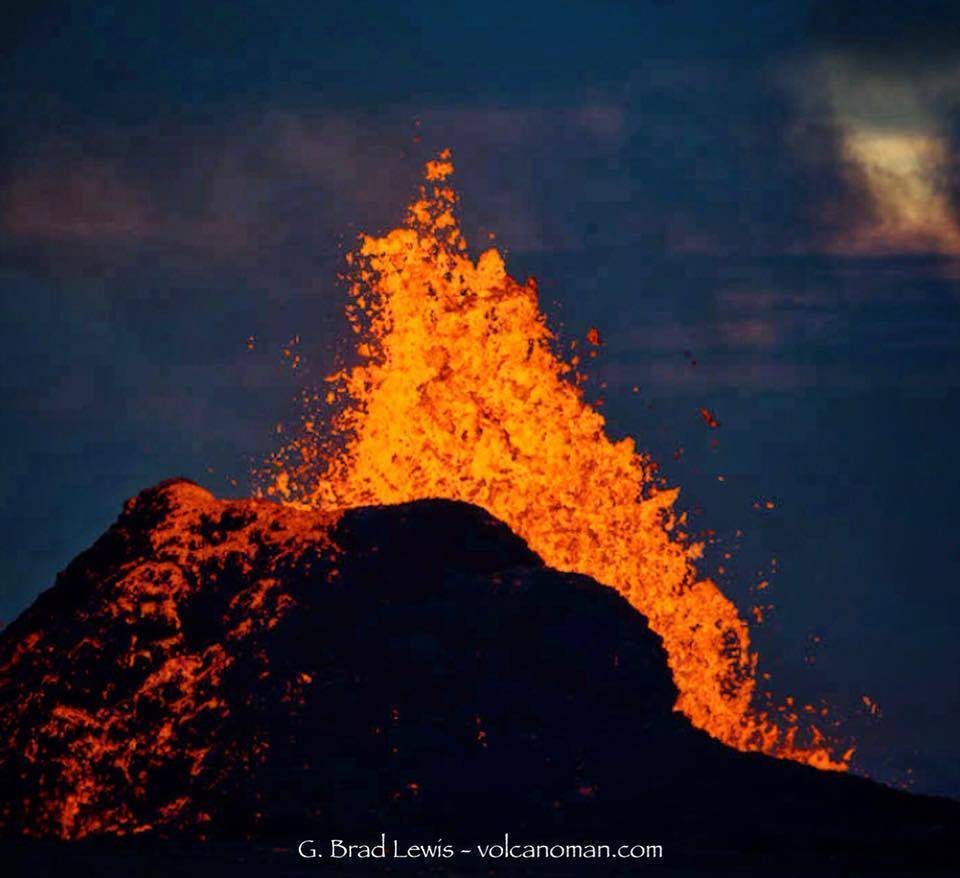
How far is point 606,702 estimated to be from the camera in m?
19.4

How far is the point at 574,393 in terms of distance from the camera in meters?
27.3

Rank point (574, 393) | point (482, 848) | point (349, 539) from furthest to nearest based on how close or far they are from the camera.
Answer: point (574, 393), point (349, 539), point (482, 848)

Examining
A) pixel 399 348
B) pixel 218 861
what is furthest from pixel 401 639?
pixel 399 348

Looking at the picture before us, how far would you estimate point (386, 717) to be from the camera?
19.2 metres

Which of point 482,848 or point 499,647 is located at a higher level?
point 499,647

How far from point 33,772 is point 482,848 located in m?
5.95

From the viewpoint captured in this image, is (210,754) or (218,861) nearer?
(218,861)

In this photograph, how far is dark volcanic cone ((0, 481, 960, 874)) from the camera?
18.2 meters

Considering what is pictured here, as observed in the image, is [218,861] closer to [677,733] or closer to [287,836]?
[287,836]

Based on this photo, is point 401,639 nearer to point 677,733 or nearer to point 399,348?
point 677,733

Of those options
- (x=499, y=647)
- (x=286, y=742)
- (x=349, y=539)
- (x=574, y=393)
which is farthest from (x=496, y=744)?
(x=574, y=393)

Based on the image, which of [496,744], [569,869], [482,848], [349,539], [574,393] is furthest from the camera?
[574,393]

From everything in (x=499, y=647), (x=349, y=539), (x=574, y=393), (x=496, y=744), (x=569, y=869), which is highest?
(x=574, y=393)

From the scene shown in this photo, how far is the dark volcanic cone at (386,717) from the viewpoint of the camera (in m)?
18.2
